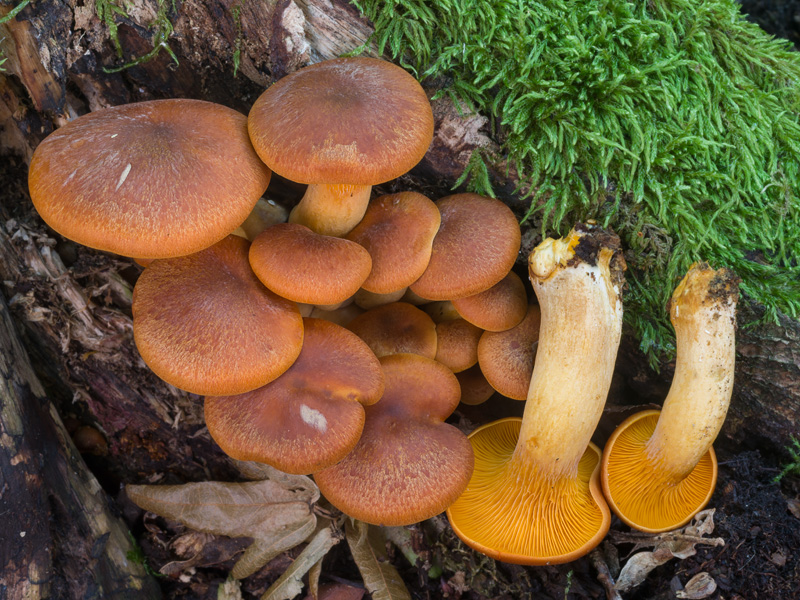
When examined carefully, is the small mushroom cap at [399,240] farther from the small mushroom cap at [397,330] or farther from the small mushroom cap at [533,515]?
the small mushroom cap at [533,515]

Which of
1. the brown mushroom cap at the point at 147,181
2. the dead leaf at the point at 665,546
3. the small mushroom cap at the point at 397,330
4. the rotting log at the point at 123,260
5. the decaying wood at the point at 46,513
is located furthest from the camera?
the small mushroom cap at the point at 397,330

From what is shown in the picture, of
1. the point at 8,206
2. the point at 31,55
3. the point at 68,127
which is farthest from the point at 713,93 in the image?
the point at 8,206

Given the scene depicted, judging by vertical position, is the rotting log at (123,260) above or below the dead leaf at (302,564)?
above

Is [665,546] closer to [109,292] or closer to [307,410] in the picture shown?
[307,410]

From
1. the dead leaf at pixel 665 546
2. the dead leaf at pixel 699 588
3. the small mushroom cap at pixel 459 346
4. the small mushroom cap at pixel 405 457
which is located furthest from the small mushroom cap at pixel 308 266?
the dead leaf at pixel 699 588

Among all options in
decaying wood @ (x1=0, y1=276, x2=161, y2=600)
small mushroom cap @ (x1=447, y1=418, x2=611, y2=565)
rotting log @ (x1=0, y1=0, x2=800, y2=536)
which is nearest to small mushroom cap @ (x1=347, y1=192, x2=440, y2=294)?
rotting log @ (x1=0, y1=0, x2=800, y2=536)

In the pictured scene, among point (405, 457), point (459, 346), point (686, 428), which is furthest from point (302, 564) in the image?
point (686, 428)

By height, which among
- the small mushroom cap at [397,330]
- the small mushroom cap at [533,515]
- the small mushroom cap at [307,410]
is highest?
the small mushroom cap at [307,410]
